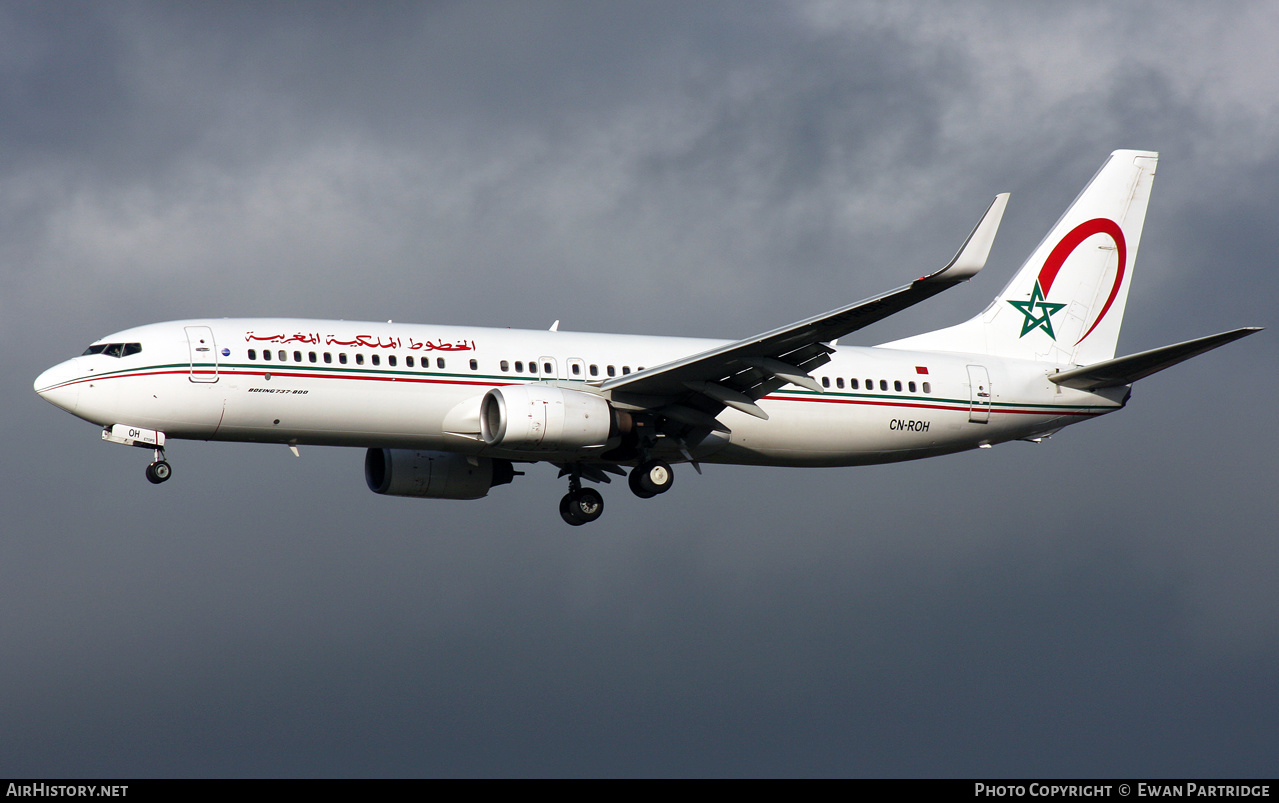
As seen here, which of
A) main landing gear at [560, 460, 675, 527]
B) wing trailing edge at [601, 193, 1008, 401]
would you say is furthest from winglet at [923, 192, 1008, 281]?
main landing gear at [560, 460, 675, 527]

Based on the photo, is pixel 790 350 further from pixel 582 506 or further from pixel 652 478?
pixel 582 506

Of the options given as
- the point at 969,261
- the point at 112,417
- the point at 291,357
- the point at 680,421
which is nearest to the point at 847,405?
the point at 680,421

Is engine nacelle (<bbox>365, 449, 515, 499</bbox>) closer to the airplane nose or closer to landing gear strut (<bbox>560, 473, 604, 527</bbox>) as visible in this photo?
landing gear strut (<bbox>560, 473, 604, 527</bbox>)

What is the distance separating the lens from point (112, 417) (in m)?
39.3

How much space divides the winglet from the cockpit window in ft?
62.8

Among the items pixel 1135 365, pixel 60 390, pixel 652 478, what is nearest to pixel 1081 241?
pixel 1135 365

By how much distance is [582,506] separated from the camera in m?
45.4

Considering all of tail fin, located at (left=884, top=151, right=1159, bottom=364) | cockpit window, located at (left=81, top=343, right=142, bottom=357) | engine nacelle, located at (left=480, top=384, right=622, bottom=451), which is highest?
tail fin, located at (left=884, top=151, right=1159, bottom=364)

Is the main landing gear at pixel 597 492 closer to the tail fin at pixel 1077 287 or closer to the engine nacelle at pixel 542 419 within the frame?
→ the engine nacelle at pixel 542 419

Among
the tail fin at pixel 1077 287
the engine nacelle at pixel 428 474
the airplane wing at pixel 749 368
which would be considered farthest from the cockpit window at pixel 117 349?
the tail fin at pixel 1077 287

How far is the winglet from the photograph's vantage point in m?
34.4

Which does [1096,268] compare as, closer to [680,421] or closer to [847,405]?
[847,405]

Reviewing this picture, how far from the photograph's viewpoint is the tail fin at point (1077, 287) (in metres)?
48.6

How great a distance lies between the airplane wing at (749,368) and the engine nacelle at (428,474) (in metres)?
6.27
